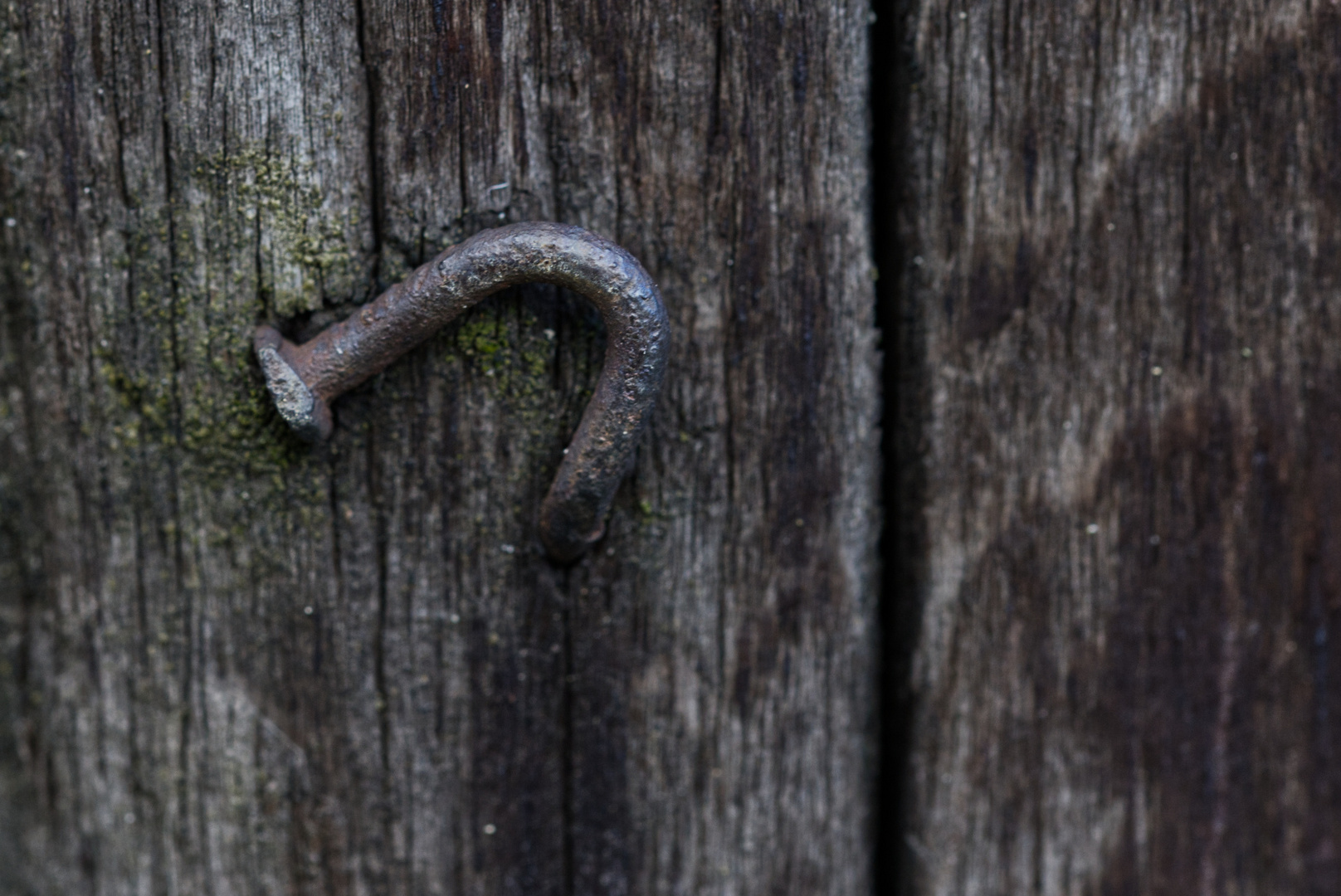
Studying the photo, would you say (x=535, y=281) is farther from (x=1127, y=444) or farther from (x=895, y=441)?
(x=1127, y=444)

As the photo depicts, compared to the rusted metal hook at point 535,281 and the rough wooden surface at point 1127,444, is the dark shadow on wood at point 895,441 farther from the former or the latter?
the rusted metal hook at point 535,281

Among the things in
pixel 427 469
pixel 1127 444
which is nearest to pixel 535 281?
pixel 427 469

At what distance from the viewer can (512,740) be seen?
1.13m

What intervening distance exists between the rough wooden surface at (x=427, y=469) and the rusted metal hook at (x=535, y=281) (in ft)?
0.18

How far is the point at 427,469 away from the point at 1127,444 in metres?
0.80

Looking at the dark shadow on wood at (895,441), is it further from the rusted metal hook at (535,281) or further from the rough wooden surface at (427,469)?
the rusted metal hook at (535,281)

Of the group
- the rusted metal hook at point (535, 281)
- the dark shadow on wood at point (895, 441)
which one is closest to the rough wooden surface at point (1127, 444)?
the dark shadow on wood at point (895, 441)

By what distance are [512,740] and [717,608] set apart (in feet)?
0.96

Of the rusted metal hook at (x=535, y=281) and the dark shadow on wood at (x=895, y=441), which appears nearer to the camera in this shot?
the rusted metal hook at (x=535, y=281)

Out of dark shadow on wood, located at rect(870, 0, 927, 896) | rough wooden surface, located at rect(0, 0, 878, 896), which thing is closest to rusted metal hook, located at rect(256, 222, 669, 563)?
rough wooden surface, located at rect(0, 0, 878, 896)

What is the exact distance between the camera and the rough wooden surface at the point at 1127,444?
103 centimetres

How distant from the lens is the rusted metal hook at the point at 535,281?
908 millimetres

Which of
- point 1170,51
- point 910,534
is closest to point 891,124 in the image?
point 1170,51

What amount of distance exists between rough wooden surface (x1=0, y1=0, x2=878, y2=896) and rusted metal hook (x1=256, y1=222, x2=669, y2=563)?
6 centimetres
